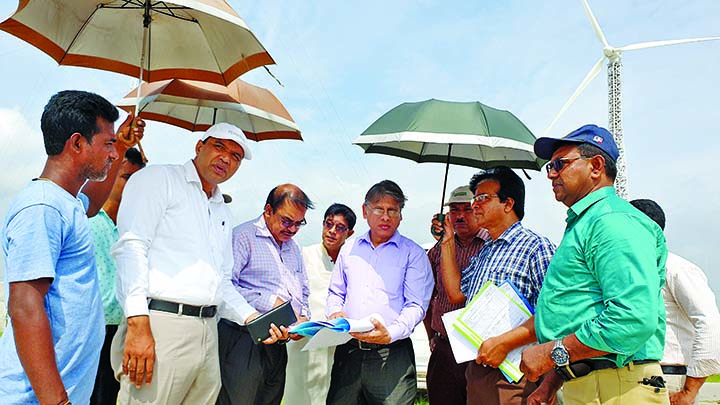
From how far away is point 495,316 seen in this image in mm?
3650

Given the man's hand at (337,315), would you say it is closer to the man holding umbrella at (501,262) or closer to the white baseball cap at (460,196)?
the man holding umbrella at (501,262)

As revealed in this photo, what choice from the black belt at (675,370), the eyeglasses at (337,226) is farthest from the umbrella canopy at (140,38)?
the black belt at (675,370)

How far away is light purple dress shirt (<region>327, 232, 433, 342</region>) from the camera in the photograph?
15.8 ft

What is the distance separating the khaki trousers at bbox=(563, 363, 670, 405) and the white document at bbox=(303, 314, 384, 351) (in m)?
1.69

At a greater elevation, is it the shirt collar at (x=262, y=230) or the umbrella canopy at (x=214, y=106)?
the umbrella canopy at (x=214, y=106)

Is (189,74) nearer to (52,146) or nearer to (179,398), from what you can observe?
(52,146)

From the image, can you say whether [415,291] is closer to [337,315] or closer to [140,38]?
[337,315]

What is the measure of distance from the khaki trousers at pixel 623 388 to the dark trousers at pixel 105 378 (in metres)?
3.39

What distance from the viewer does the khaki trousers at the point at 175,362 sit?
3.38m

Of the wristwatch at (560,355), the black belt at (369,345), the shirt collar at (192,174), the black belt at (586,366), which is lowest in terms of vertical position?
the black belt at (369,345)

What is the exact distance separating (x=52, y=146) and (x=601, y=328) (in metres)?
2.79

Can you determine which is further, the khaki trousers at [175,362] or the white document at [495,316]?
the white document at [495,316]

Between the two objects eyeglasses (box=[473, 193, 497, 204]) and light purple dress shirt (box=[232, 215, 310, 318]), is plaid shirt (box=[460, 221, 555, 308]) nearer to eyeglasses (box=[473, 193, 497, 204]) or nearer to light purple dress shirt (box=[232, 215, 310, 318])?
eyeglasses (box=[473, 193, 497, 204])

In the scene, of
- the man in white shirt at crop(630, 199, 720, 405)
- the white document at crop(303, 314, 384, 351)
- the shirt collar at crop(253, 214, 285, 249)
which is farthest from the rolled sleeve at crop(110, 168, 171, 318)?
the man in white shirt at crop(630, 199, 720, 405)
